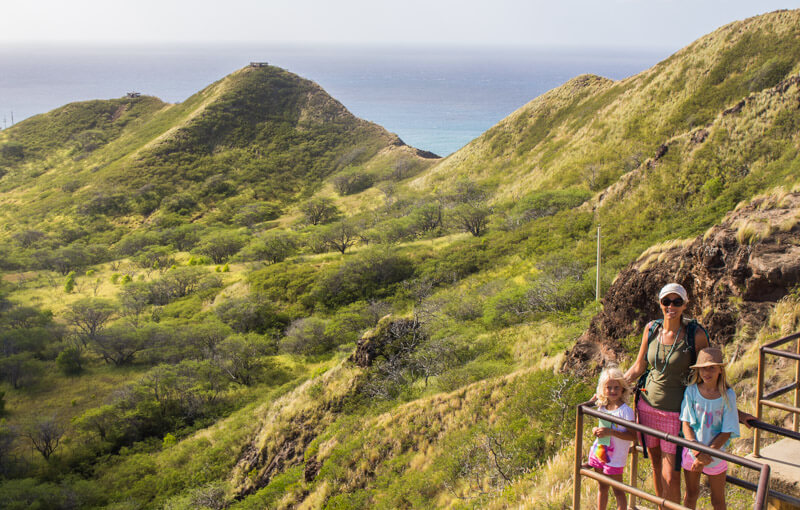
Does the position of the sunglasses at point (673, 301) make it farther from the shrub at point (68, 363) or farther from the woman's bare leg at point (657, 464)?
the shrub at point (68, 363)

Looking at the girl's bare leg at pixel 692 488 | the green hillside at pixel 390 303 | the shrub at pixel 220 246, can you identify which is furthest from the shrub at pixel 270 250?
the girl's bare leg at pixel 692 488

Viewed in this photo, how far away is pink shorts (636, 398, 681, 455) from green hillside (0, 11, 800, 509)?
1.35m

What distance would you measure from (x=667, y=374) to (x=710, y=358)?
53 centimetres

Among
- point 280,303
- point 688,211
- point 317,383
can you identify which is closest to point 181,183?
point 280,303

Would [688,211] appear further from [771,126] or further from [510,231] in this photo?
[510,231]

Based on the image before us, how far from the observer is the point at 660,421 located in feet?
15.2

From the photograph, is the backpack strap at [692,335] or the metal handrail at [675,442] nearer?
the metal handrail at [675,442]

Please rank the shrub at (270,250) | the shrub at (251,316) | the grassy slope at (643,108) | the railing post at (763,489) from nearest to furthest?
1. the railing post at (763,489)
2. the shrub at (251,316)
3. the grassy slope at (643,108)
4. the shrub at (270,250)

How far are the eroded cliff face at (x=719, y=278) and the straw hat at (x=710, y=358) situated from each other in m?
5.33

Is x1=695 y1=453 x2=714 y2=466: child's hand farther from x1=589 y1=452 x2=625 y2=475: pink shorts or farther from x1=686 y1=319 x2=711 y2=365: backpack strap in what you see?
x1=686 y1=319 x2=711 y2=365: backpack strap

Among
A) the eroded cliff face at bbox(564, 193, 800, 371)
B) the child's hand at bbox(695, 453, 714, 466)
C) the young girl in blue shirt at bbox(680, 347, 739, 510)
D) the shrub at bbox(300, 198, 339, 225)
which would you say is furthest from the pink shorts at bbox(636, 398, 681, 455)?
the shrub at bbox(300, 198, 339, 225)

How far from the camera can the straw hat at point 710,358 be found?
4066 millimetres

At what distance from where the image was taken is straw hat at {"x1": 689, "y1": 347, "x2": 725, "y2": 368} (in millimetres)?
4066

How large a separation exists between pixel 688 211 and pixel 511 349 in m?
14.9
